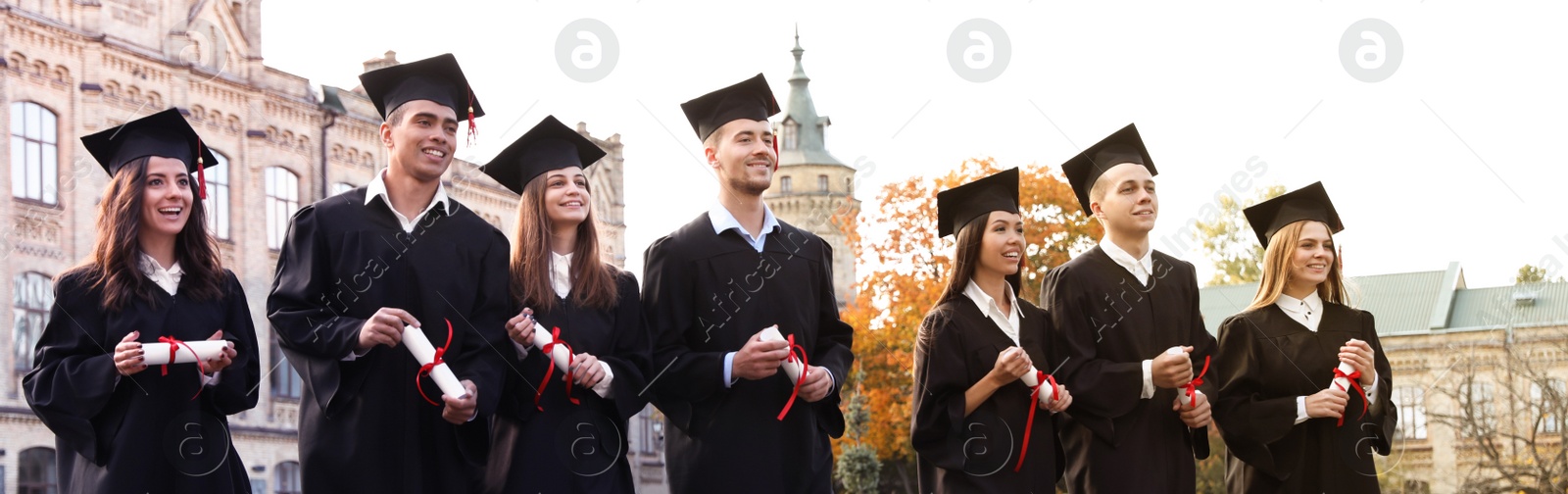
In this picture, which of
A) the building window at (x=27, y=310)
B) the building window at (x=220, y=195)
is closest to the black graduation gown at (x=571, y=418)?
the building window at (x=27, y=310)

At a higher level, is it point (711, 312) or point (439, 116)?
point (439, 116)

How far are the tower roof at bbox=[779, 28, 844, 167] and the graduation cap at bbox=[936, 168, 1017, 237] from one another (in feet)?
219

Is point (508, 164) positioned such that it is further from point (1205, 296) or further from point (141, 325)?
point (1205, 296)

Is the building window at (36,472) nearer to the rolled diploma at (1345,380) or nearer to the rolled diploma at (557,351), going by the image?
the rolled diploma at (557,351)

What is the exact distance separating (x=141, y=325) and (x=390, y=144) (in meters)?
1.21

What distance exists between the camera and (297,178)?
33.5 m

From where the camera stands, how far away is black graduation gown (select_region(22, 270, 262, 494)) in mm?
6477

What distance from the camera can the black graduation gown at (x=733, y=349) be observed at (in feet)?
23.7

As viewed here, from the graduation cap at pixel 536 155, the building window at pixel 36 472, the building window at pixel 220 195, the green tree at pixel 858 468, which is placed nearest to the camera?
the graduation cap at pixel 536 155

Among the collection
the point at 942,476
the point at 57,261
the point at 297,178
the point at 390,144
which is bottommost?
the point at 942,476

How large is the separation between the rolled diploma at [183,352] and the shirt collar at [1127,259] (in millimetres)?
4165

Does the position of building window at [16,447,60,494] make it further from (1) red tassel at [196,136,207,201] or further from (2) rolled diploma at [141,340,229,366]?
(2) rolled diploma at [141,340,229,366]

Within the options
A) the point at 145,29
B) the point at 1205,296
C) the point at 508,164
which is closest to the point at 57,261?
the point at 145,29

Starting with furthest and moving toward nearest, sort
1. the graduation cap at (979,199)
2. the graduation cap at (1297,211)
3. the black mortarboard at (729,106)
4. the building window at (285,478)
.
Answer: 1. the building window at (285,478)
2. the graduation cap at (1297,211)
3. the graduation cap at (979,199)
4. the black mortarboard at (729,106)
